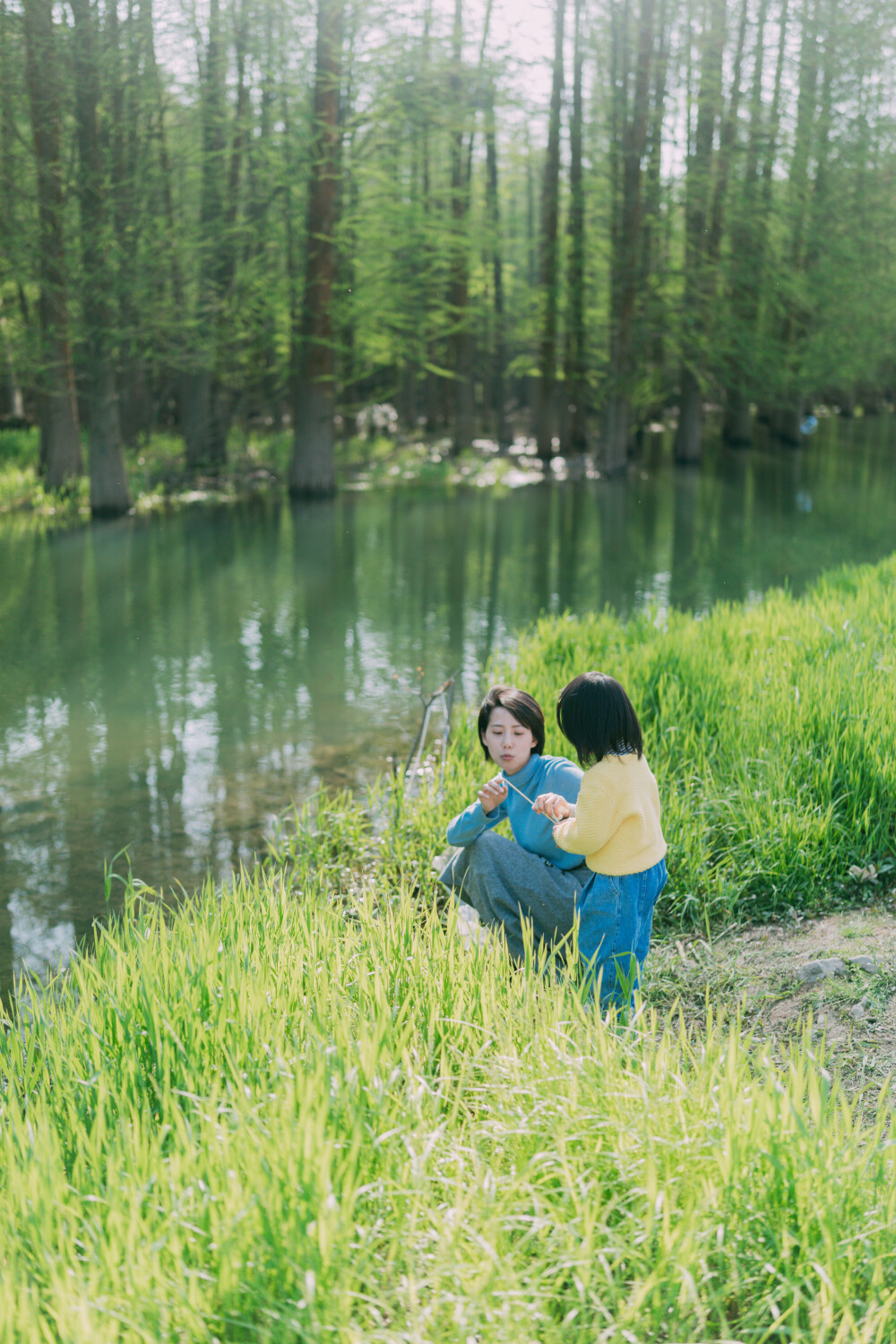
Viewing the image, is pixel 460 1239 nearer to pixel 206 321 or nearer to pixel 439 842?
pixel 439 842

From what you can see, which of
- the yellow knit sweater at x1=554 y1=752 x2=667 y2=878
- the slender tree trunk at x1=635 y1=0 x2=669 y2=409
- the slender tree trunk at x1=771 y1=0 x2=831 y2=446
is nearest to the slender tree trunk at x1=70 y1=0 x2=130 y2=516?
the slender tree trunk at x1=635 y1=0 x2=669 y2=409

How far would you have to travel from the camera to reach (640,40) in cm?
2427

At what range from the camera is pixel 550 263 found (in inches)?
1074

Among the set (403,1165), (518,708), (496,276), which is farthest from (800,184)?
(403,1165)

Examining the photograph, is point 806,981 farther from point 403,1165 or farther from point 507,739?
point 403,1165

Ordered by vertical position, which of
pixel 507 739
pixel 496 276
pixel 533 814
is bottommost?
pixel 533 814

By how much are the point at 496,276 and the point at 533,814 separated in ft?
110

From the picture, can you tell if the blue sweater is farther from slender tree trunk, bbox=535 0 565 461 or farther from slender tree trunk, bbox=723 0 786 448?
slender tree trunk, bbox=535 0 565 461

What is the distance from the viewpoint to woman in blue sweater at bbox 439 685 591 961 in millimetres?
3596

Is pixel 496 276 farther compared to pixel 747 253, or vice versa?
pixel 496 276

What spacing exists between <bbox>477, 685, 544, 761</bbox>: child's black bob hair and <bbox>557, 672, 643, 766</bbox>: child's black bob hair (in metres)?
0.40

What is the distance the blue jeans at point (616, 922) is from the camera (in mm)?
3279

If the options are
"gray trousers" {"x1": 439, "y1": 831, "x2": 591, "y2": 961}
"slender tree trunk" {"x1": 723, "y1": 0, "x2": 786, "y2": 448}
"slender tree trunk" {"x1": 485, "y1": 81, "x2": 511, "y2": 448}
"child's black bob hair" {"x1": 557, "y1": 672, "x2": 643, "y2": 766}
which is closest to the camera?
"child's black bob hair" {"x1": 557, "y1": 672, "x2": 643, "y2": 766}

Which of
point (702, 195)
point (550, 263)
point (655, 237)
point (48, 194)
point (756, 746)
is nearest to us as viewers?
point (756, 746)
